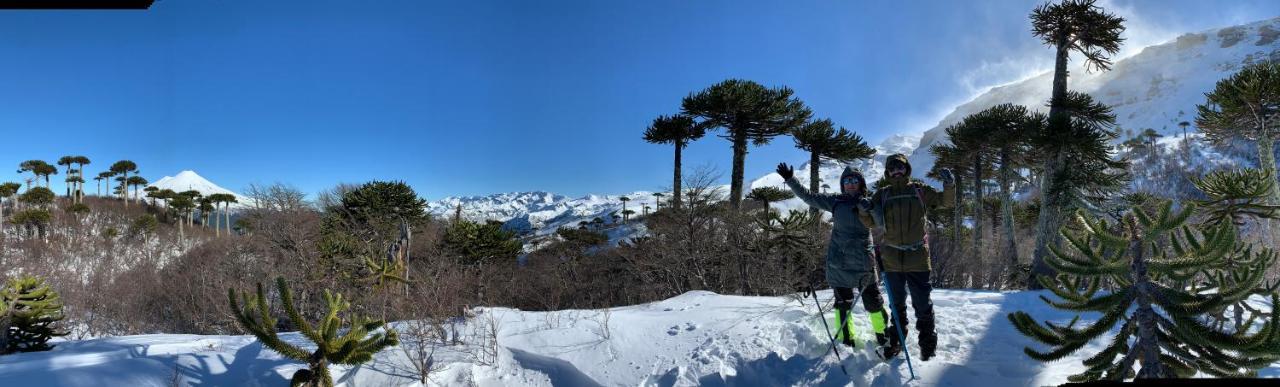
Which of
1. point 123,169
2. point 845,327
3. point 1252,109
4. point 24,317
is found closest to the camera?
point 845,327

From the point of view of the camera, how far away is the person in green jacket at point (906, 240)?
13.0 ft

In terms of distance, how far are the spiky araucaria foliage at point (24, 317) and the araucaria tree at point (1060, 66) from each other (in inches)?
669

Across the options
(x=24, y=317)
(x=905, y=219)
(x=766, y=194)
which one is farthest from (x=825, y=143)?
(x=24, y=317)

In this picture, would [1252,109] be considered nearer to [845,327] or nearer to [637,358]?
[845,327]

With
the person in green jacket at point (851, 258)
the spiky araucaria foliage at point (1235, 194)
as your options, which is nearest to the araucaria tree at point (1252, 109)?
the spiky araucaria foliage at point (1235, 194)

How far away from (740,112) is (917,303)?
11.5 m

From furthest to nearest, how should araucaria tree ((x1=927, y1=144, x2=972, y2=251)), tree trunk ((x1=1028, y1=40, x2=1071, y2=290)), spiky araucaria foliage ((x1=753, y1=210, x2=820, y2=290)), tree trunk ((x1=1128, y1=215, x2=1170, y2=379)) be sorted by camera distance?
araucaria tree ((x1=927, y1=144, x2=972, y2=251)) → spiky araucaria foliage ((x1=753, y1=210, x2=820, y2=290)) → tree trunk ((x1=1028, y1=40, x2=1071, y2=290)) → tree trunk ((x1=1128, y1=215, x2=1170, y2=379))

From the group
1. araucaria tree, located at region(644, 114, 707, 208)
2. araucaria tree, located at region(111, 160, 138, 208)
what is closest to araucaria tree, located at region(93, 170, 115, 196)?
araucaria tree, located at region(111, 160, 138, 208)

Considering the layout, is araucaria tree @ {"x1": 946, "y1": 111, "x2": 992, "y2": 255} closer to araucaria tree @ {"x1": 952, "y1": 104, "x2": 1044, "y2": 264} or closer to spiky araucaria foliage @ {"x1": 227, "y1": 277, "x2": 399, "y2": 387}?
araucaria tree @ {"x1": 952, "y1": 104, "x2": 1044, "y2": 264}

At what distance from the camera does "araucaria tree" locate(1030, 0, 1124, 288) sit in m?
10.9

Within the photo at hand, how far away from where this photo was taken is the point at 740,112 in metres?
14.9

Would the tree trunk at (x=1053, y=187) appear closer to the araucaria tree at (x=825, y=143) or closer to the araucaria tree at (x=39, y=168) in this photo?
the araucaria tree at (x=825, y=143)

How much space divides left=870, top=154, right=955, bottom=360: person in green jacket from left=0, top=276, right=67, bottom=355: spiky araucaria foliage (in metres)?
9.08

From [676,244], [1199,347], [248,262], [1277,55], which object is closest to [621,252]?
[676,244]
